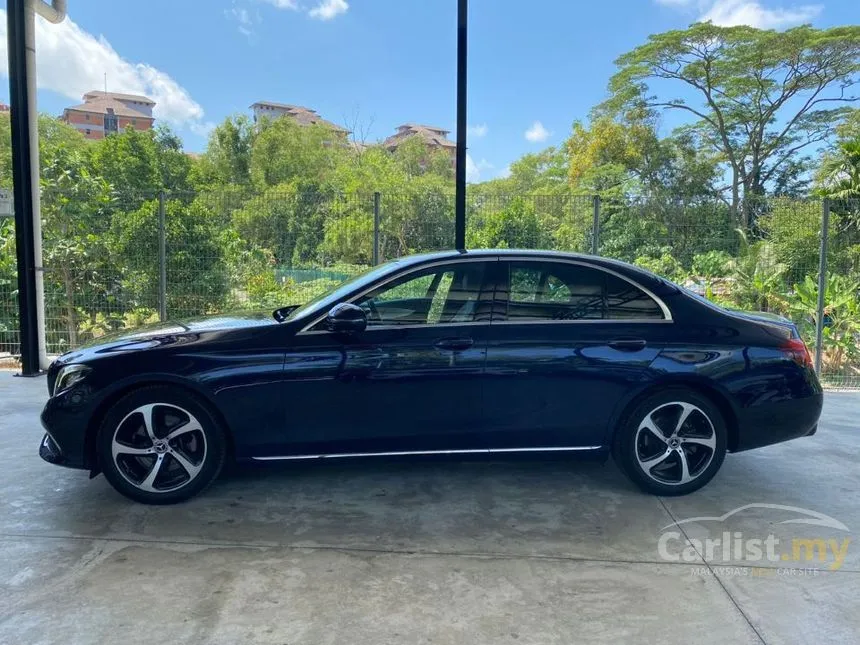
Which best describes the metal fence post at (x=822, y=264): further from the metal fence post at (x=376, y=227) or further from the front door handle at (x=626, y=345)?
the metal fence post at (x=376, y=227)

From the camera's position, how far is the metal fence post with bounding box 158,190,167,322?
8.19 meters

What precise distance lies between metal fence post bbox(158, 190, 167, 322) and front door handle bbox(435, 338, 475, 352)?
541 cm

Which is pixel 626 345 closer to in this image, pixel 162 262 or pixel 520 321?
pixel 520 321

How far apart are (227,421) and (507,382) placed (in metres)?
1.66

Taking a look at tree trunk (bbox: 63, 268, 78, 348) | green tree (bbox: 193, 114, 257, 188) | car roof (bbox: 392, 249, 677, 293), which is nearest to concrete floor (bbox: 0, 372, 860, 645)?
car roof (bbox: 392, 249, 677, 293)

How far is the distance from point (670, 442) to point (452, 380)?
4.72ft

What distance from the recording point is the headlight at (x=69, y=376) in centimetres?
379

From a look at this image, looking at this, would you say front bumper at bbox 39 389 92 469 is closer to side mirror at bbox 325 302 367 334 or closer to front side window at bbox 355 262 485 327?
side mirror at bbox 325 302 367 334

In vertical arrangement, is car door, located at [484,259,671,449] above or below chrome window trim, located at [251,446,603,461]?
above

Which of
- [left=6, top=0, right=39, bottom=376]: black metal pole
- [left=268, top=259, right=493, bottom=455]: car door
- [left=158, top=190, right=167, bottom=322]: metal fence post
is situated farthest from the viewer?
[left=158, top=190, right=167, bottom=322]: metal fence post

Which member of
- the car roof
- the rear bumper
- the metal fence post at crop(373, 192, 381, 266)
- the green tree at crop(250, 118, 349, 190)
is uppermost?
the green tree at crop(250, 118, 349, 190)

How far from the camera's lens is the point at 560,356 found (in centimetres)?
399

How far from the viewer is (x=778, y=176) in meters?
34.8

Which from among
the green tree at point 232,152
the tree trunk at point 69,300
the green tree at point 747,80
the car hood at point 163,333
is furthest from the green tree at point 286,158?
the car hood at point 163,333
